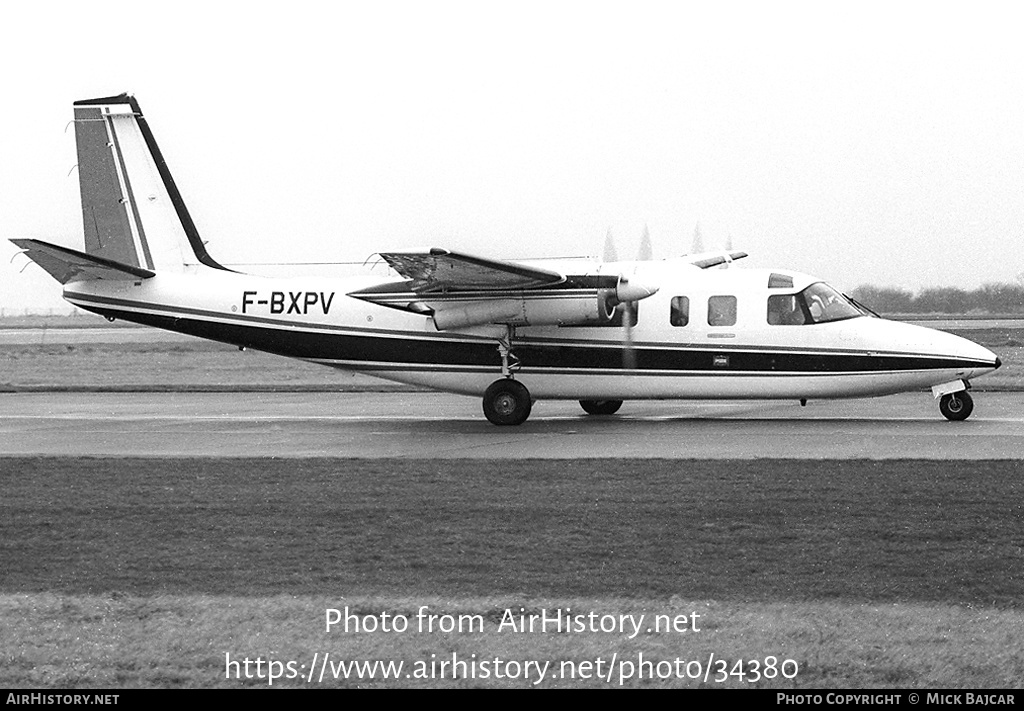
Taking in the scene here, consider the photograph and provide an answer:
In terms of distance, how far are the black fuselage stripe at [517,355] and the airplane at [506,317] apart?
0.9 inches

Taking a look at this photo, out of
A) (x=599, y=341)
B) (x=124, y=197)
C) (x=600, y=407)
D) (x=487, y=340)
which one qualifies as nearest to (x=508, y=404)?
(x=487, y=340)

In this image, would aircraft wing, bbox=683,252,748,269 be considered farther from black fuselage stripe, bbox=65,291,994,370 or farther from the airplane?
black fuselage stripe, bbox=65,291,994,370

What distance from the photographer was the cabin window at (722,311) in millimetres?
20953

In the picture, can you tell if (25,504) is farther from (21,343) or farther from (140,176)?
(21,343)

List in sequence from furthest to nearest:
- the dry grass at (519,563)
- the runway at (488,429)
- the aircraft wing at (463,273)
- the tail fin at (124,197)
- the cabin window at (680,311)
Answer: the tail fin at (124,197), the cabin window at (680,311), the aircraft wing at (463,273), the runway at (488,429), the dry grass at (519,563)

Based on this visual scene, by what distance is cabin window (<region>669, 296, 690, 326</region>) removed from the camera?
21109 mm

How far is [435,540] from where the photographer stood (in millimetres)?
10508

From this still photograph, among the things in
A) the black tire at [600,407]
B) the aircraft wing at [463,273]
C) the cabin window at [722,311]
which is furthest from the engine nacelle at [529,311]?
the black tire at [600,407]

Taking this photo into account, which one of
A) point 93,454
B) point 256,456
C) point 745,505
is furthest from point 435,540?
point 93,454

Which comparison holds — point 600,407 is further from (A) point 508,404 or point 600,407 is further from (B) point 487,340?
(B) point 487,340

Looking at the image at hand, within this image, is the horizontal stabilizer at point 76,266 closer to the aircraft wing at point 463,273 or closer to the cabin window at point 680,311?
the aircraft wing at point 463,273

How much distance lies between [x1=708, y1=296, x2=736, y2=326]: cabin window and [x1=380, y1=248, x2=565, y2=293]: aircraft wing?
2.56 m

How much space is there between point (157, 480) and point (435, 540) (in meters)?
5.15
